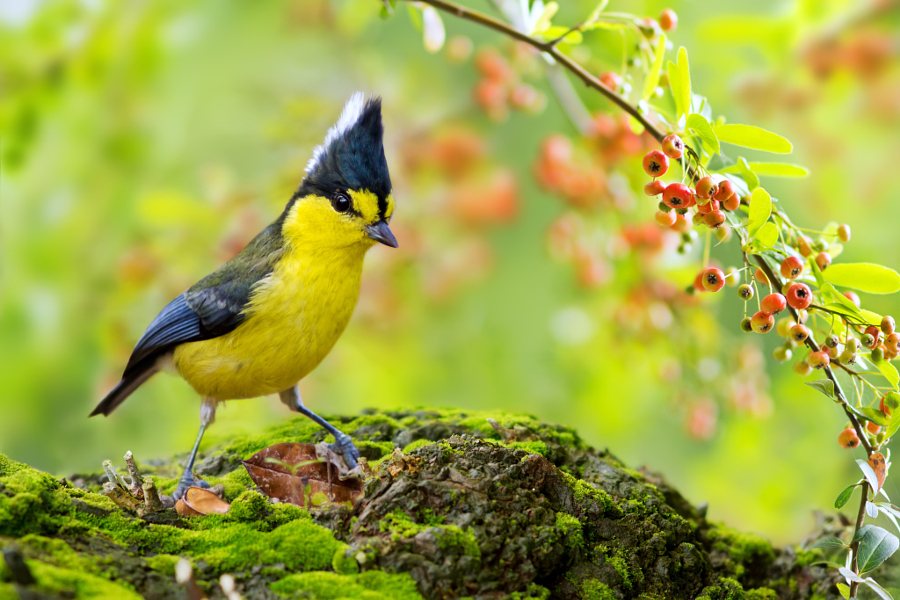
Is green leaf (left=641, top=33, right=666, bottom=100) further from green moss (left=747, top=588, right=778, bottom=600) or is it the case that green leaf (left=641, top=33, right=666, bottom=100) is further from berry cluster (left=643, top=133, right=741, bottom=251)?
green moss (left=747, top=588, right=778, bottom=600)

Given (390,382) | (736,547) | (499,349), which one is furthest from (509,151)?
(736,547)

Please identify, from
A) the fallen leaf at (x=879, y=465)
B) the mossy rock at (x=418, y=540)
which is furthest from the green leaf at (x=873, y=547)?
the mossy rock at (x=418, y=540)

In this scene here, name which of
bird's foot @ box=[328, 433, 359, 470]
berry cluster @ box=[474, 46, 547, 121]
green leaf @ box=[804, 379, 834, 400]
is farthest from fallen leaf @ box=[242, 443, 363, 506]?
berry cluster @ box=[474, 46, 547, 121]

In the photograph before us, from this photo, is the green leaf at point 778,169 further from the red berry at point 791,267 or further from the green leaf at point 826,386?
the green leaf at point 826,386

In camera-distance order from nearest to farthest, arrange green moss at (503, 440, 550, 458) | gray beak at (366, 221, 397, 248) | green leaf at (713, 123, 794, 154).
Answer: green leaf at (713, 123, 794, 154) → green moss at (503, 440, 550, 458) → gray beak at (366, 221, 397, 248)

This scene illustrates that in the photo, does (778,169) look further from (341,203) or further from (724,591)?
(341,203)

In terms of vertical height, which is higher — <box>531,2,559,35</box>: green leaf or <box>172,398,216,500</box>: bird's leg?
<box>531,2,559,35</box>: green leaf

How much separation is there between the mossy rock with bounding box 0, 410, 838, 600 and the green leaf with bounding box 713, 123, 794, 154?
Result: 0.81m

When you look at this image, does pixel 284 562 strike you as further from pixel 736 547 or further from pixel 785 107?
pixel 785 107

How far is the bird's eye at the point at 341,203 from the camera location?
2.09 m

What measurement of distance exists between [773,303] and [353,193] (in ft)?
3.85

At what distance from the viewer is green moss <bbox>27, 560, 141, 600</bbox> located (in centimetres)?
124

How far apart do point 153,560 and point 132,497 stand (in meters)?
0.30

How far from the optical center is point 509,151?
4.30m
